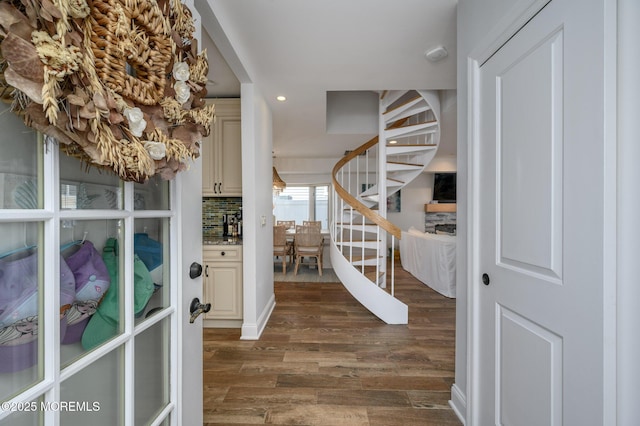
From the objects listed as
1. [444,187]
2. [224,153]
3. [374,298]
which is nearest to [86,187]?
[224,153]

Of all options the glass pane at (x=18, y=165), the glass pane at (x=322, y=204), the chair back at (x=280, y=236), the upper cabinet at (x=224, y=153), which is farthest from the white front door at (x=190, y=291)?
the glass pane at (x=322, y=204)

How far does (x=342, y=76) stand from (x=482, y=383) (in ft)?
8.47

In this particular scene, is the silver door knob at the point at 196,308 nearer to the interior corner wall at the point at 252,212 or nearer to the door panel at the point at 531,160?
the door panel at the point at 531,160

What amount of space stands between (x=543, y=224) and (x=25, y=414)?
1591 millimetres

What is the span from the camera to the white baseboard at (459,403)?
4.98 feet

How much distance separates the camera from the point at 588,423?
2.76ft

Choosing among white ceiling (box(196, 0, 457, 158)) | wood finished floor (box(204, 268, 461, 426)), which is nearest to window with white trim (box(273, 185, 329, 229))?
white ceiling (box(196, 0, 457, 158))

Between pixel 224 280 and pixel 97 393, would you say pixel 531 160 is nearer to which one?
pixel 97 393

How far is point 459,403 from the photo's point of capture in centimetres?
157

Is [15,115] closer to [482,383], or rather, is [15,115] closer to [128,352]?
[128,352]

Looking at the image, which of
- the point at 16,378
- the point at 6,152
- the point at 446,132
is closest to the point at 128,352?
the point at 16,378

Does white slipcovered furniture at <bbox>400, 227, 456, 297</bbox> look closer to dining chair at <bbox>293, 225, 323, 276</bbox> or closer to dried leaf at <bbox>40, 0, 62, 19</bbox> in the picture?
dining chair at <bbox>293, 225, 323, 276</bbox>

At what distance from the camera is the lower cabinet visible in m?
2.67

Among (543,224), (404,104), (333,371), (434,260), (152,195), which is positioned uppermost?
(404,104)
